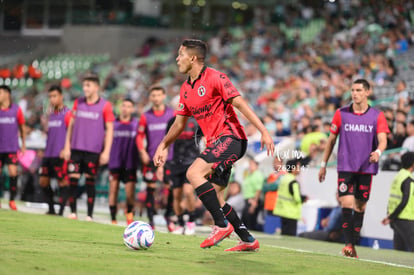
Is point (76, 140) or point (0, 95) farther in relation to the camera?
point (0, 95)

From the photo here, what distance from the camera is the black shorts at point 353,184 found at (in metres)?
10.1

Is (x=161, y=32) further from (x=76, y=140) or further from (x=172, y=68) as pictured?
(x=76, y=140)

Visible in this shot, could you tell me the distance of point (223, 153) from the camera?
7945mm

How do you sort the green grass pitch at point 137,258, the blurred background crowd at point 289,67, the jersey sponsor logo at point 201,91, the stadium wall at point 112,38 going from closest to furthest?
1. the green grass pitch at point 137,258
2. the jersey sponsor logo at point 201,91
3. the blurred background crowd at point 289,67
4. the stadium wall at point 112,38

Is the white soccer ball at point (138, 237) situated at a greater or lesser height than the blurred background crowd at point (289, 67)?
lesser

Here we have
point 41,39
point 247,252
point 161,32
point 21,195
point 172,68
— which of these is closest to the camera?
point 247,252

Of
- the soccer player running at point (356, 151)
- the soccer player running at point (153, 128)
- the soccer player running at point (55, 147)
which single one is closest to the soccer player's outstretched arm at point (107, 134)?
the soccer player running at point (153, 128)

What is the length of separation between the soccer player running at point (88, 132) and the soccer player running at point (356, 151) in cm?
437

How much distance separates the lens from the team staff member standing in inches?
483

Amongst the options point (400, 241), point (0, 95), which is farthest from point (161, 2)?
point (400, 241)

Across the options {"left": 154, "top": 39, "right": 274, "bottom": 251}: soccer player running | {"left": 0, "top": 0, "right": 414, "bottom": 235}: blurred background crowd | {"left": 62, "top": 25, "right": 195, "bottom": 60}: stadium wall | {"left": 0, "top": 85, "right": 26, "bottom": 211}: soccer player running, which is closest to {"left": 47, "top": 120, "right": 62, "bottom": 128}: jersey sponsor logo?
{"left": 0, "top": 85, "right": 26, "bottom": 211}: soccer player running

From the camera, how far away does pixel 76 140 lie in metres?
13.1

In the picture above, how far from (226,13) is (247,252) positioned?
37716mm

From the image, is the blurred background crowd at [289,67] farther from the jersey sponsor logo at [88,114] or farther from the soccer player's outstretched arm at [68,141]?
the soccer player's outstretched arm at [68,141]
